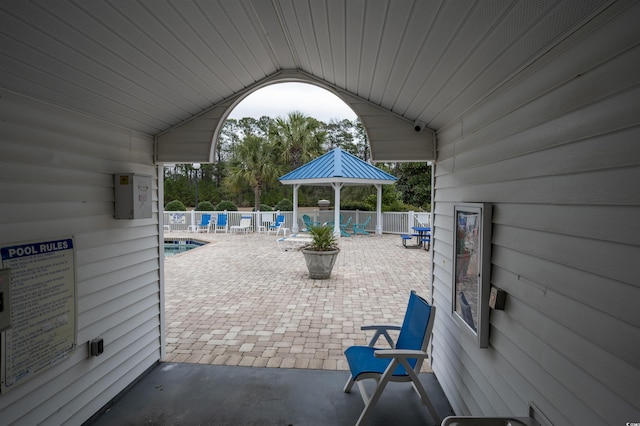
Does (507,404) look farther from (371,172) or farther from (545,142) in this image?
(371,172)

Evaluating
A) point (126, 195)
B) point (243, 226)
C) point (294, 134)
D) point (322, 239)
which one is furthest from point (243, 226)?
point (126, 195)

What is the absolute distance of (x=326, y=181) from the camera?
13.2m

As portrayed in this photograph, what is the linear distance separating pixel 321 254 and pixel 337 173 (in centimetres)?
646

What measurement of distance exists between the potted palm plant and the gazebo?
235 inches

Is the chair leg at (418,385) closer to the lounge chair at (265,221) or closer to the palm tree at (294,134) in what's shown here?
the lounge chair at (265,221)

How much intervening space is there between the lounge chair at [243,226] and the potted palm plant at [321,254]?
26.8 ft

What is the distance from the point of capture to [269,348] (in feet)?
13.0

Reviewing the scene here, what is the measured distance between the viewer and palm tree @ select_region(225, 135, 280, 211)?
18031 mm

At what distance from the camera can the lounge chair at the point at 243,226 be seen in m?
14.9

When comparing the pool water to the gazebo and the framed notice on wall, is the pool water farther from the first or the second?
the framed notice on wall

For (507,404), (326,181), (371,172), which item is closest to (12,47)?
(507,404)

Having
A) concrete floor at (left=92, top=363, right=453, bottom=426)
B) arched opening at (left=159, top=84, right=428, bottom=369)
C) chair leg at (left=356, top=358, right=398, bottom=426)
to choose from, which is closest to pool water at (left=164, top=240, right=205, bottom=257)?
arched opening at (left=159, top=84, right=428, bottom=369)

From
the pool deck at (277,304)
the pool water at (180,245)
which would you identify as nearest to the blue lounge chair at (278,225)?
the pool water at (180,245)

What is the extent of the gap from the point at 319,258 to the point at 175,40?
5404mm
